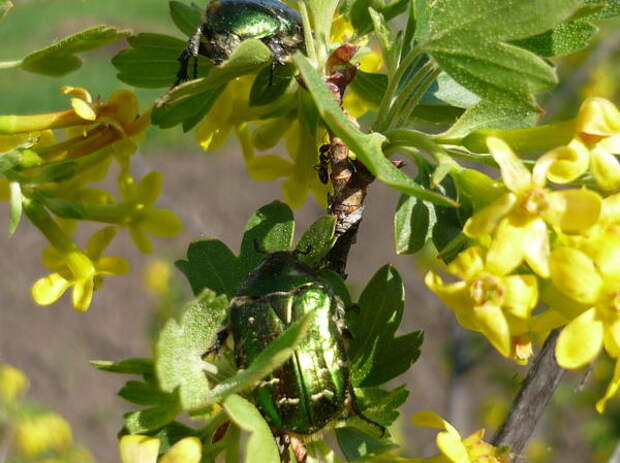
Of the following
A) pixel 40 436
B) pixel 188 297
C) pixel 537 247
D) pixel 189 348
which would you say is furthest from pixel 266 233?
pixel 188 297

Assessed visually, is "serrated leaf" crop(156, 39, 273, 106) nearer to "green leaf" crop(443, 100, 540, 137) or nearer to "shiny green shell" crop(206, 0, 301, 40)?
"shiny green shell" crop(206, 0, 301, 40)

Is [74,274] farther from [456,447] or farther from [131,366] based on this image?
[456,447]

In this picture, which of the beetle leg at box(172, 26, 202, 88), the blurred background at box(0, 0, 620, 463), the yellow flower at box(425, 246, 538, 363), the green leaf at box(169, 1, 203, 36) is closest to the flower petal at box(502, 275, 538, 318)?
the yellow flower at box(425, 246, 538, 363)

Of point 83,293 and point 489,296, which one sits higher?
point 489,296

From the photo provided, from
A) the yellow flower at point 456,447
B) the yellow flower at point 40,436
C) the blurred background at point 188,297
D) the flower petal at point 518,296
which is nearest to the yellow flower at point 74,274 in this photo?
the yellow flower at point 456,447

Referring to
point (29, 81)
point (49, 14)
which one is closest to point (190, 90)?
point (29, 81)

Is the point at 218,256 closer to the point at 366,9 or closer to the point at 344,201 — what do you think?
the point at 344,201
